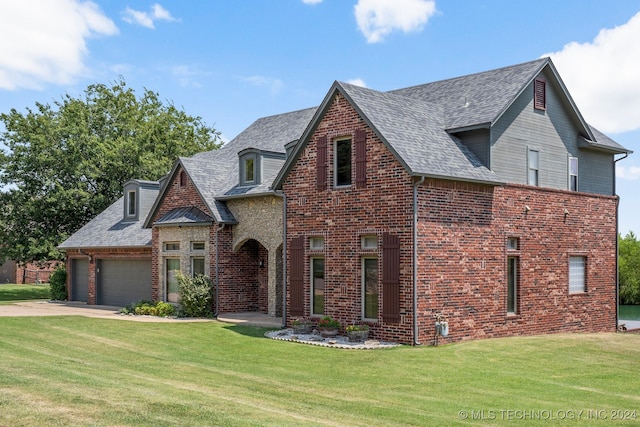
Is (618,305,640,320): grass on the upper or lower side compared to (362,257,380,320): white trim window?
lower

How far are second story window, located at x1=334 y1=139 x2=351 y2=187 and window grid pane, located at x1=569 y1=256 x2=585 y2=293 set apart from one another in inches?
359

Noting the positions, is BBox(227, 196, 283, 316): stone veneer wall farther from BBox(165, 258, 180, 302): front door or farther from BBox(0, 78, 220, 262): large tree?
BBox(0, 78, 220, 262): large tree

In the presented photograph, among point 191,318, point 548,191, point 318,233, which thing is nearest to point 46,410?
point 318,233

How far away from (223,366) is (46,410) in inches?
249

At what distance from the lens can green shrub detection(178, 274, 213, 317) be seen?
26.1 metres

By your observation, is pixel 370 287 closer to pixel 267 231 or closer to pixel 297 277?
pixel 297 277

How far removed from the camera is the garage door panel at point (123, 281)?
31.7 metres

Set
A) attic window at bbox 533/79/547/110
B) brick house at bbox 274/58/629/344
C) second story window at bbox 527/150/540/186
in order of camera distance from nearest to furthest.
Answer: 1. brick house at bbox 274/58/629/344
2. second story window at bbox 527/150/540/186
3. attic window at bbox 533/79/547/110

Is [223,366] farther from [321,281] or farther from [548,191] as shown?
[548,191]

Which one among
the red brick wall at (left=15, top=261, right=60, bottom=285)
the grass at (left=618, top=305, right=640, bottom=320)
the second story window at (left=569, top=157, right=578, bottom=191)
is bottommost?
the grass at (left=618, top=305, right=640, bottom=320)

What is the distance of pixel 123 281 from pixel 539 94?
20.0m

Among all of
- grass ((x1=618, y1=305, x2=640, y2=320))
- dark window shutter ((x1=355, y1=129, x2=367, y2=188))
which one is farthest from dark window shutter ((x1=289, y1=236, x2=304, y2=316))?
grass ((x1=618, y1=305, x2=640, y2=320))

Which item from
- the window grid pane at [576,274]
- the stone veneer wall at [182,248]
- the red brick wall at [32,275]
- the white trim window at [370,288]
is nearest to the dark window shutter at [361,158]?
the white trim window at [370,288]

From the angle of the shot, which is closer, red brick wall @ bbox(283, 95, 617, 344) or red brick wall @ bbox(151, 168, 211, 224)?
red brick wall @ bbox(283, 95, 617, 344)
